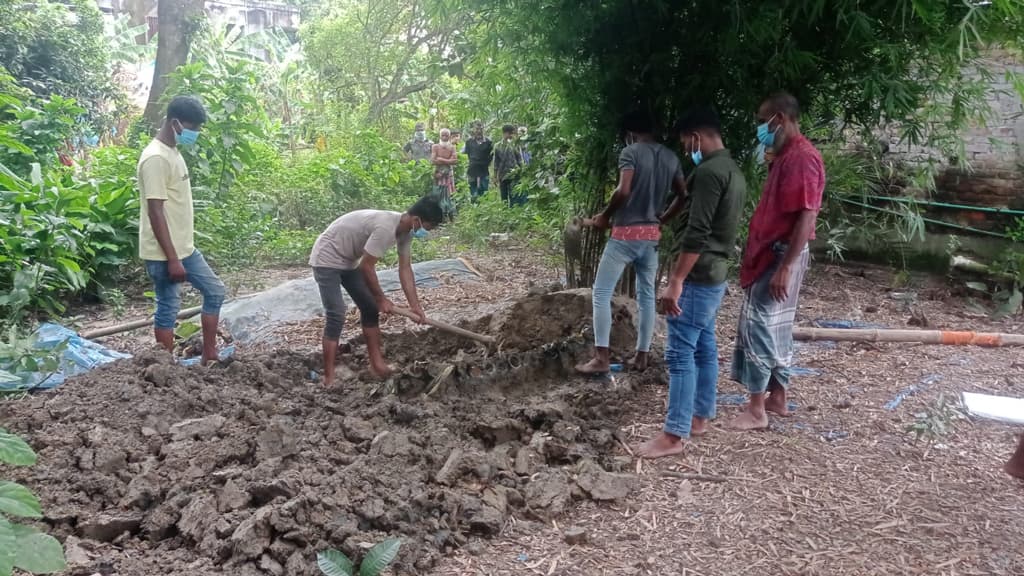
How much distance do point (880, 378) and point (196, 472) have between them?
12.7 feet

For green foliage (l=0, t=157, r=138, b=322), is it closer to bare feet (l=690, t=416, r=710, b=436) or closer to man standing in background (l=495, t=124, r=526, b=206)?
bare feet (l=690, t=416, r=710, b=436)

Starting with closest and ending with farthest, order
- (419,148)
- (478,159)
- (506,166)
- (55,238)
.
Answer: (55,238), (506,166), (478,159), (419,148)

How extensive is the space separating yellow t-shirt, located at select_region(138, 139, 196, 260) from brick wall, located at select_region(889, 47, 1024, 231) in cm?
618

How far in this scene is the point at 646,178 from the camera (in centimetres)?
403

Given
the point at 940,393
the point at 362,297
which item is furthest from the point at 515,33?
the point at 940,393

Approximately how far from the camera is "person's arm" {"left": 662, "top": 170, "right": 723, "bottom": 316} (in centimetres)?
Answer: 314

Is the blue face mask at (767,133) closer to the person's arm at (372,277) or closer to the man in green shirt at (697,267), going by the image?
the man in green shirt at (697,267)

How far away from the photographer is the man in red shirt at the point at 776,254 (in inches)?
129

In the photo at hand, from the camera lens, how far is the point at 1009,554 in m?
2.57

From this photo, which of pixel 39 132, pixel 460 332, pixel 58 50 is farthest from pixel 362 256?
pixel 58 50

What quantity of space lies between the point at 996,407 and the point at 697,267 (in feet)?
6.61

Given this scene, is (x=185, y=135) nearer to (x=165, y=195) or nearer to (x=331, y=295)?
(x=165, y=195)

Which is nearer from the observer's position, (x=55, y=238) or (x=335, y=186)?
(x=55, y=238)

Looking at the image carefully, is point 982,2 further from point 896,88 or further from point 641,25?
point 641,25
